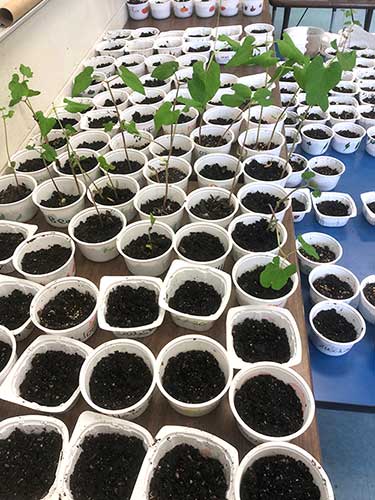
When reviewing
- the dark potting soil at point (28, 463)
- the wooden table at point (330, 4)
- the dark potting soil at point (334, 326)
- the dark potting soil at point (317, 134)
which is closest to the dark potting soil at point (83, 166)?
the dark potting soil at point (28, 463)

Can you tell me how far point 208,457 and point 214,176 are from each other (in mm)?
1082

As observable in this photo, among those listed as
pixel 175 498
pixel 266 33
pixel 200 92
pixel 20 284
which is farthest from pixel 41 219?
pixel 266 33

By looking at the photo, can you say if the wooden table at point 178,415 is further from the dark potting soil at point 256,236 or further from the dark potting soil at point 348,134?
the dark potting soil at point 348,134

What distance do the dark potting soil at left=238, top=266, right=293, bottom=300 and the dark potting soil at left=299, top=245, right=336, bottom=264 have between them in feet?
1.94

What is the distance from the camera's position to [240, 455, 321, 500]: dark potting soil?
784mm

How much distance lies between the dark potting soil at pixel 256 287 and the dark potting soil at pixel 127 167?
2.41 feet

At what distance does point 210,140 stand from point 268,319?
1022mm

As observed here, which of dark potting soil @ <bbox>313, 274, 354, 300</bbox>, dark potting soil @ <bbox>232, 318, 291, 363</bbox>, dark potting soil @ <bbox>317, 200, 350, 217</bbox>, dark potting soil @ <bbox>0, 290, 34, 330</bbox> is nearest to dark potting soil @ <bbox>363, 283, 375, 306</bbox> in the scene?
dark potting soil @ <bbox>313, 274, 354, 300</bbox>

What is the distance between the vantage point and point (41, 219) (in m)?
1.49

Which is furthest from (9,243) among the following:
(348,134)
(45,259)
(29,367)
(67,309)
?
(348,134)

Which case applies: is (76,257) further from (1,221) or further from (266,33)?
(266,33)

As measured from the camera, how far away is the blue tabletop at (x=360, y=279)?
4.20ft

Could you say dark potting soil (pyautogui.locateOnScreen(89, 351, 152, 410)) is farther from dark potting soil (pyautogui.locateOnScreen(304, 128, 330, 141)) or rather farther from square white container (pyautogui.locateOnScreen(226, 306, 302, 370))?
dark potting soil (pyautogui.locateOnScreen(304, 128, 330, 141))

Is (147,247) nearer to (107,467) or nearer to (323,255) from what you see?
(107,467)
